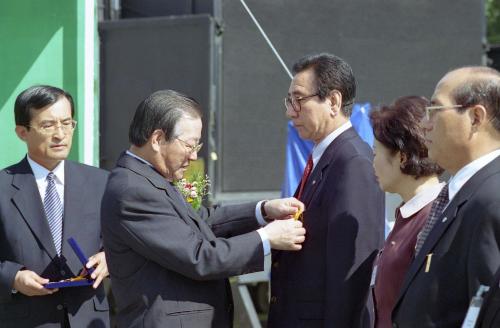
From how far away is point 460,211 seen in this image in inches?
79.9

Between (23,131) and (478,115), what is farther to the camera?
(23,131)

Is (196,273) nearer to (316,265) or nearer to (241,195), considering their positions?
(316,265)

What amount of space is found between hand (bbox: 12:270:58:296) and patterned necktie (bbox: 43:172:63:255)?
0.62 ft

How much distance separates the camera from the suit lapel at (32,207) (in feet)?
10.7

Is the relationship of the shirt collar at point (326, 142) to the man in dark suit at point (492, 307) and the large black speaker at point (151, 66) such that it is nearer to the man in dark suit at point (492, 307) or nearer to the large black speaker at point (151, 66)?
the man in dark suit at point (492, 307)

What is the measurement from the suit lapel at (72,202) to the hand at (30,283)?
19 cm

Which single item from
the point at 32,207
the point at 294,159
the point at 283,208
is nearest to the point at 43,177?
the point at 32,207

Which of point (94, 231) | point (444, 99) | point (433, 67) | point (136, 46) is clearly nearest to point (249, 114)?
point (136, 46)

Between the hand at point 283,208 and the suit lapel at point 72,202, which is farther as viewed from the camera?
the suit lapel at point 72,202

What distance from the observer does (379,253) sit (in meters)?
2.66

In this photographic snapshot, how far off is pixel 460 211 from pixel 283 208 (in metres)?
0.90

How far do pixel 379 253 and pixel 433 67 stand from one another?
15.4 ft

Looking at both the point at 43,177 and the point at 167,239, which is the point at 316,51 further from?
the point at 167,239

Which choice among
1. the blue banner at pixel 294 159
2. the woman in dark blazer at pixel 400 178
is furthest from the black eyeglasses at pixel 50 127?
the blue banner at pixel 294 159
